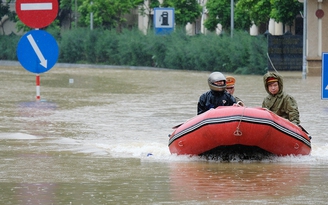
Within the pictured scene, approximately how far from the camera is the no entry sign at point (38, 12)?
21828mm

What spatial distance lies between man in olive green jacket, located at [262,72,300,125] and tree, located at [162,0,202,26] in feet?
146

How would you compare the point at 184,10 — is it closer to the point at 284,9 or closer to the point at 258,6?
the point at 258,6

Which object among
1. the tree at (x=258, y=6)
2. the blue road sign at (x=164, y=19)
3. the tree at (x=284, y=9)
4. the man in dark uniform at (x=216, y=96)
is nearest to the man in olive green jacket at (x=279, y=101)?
the man in dark uniform at (x=216, y=96)

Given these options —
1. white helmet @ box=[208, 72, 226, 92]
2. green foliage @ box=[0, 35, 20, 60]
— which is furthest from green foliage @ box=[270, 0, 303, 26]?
white helmet @ box=[208, 72, 226, 92]

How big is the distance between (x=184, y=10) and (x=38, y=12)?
37.2 meters

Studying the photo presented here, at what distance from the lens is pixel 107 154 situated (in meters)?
13.8

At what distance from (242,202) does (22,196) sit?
2.04 metres

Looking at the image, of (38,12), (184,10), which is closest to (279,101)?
(38,12)

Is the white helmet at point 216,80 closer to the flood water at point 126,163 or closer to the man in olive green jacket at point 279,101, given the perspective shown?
the man in olive green jacket at point 279,101

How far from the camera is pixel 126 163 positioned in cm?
1263

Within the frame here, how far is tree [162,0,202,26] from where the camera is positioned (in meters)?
58.4

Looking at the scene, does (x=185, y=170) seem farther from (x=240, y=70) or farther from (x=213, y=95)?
(x=240, y=70)

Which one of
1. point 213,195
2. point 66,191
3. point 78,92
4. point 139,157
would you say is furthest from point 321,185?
point 78,92

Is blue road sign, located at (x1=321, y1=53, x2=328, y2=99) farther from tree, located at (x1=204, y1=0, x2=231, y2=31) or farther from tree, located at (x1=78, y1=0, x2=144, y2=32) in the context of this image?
tree, located at (x1=78, y1=0, x2=144, y2=32)
